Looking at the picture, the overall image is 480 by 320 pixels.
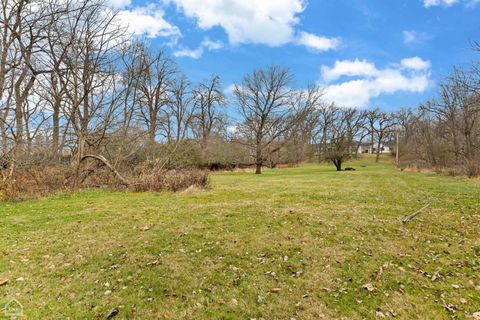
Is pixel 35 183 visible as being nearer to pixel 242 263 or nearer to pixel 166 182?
pixel 166 182

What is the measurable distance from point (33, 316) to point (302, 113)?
28.5 m

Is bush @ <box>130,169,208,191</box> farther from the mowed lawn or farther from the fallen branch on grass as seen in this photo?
the fallen branch on grass

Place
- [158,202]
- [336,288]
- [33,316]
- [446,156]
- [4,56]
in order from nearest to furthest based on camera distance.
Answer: [33,316] < [336,288] < [158,202] < [4,56] < [446,156]

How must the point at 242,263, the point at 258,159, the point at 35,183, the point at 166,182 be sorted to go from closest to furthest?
the point at 242,263 < the point at 35,183 < the point at 166,182 < the point at 258,159

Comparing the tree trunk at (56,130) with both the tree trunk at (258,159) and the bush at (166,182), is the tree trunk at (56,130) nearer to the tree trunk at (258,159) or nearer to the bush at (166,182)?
the bush at (166,182)

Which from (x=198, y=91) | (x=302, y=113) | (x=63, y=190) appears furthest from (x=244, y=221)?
(x=198, y=91)

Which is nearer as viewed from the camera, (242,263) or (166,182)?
(242,263)

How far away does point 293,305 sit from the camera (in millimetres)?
3135

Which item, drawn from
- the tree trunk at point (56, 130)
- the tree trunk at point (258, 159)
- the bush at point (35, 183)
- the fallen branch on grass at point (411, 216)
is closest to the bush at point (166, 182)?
the bush at point (35, 183)

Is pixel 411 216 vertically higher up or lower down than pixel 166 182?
lower down

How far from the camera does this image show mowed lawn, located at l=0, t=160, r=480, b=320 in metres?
3.10

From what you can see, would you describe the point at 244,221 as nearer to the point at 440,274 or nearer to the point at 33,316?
the point at 440,274

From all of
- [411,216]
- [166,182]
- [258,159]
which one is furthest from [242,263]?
[258,159]

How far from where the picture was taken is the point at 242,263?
4102 millimetres
